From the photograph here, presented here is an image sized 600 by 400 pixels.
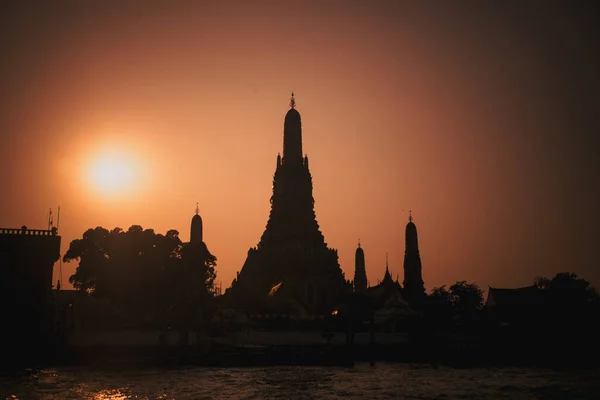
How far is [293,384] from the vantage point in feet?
129

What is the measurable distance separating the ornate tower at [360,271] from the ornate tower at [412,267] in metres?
11.7

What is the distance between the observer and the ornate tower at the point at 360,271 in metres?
101

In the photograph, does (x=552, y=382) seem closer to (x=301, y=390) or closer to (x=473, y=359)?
(x=473, y=359)

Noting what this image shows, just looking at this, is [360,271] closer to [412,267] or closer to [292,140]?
[412,267]

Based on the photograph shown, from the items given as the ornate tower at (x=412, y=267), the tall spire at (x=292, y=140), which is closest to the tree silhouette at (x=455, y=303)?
the ornate tower at (x=412, y=267)

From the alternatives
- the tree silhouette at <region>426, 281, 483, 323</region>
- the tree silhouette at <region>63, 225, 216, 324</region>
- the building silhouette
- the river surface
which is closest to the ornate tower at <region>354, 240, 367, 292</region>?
the tree silhouette at <region>426, 281, 483, 323</region>

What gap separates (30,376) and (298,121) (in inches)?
2352

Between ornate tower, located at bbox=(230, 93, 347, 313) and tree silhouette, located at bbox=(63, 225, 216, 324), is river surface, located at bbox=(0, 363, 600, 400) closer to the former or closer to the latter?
tree silhouette, located at bbox=(63, 225, 216, 324)

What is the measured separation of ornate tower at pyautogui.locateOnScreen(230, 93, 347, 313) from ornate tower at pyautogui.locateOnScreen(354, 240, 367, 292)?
13216 millimetres

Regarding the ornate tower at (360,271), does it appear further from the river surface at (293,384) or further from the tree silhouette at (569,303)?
the river surface at (293,384)

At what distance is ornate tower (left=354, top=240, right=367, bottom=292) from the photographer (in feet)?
331

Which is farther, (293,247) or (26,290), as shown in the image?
(293,247)

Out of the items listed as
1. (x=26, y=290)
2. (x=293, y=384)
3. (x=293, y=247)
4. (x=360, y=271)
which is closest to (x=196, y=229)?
(x=293, y=247)

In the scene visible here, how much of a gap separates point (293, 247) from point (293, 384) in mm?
47083
